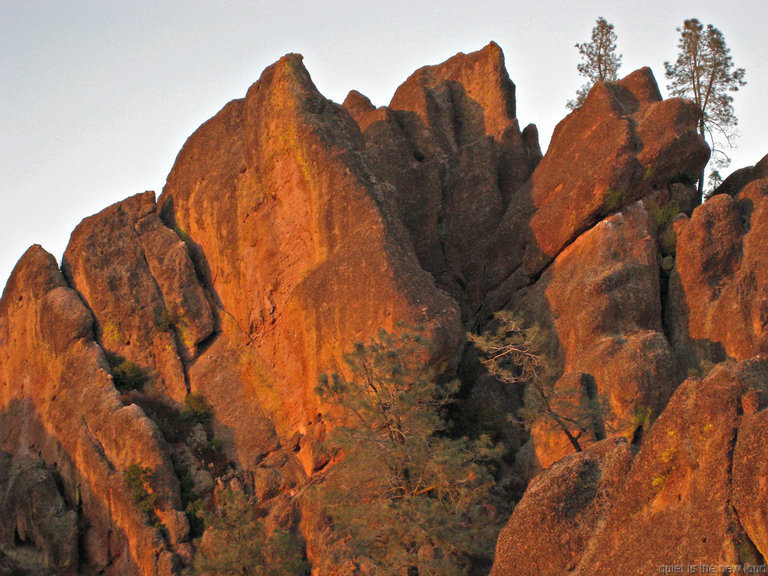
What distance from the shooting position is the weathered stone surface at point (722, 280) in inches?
1352

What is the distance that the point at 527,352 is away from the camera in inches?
1230

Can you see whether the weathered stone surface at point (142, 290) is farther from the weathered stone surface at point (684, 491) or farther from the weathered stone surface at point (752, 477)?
the weathered stone surface at point (752, 477)

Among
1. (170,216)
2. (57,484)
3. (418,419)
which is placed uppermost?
(170,216)

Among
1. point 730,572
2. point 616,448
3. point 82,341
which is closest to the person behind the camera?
point 730,572

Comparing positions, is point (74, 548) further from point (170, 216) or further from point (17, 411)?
point (170, 216)

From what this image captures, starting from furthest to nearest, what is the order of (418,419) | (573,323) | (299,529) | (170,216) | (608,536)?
(170,216) → (573,323) → (299,529) → (418,419) → (608,536)

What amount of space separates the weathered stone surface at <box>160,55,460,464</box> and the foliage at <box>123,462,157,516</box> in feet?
15.0

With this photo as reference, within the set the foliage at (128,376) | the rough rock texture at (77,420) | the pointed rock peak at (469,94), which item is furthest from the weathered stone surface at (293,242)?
the pointed rock peak at (469,94)

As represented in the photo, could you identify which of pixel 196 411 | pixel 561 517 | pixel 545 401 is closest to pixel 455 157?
pixel 196 411

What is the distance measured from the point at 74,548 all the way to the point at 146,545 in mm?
4063

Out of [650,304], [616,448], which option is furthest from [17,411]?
[616,448]

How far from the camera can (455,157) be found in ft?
160

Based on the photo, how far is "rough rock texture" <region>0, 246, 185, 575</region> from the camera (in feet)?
119

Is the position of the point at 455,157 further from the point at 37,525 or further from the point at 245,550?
the point at 37,525
